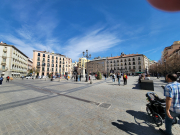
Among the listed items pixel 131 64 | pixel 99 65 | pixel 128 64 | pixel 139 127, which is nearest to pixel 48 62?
pixel 99 65

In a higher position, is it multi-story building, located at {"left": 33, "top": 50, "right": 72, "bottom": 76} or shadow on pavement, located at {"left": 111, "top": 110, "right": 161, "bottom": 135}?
multi-story building, located at {"left": 33, "top": 50, "right": 72, "bottom": 76}

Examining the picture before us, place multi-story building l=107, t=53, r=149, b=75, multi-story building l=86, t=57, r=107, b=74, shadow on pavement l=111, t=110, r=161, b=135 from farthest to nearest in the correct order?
multi-story building l=86, t=57, r=107, b=74
multi-story building l=107, t=53, r=149, b=75
shadow on pavement l=111, t=110, r=161, b=135

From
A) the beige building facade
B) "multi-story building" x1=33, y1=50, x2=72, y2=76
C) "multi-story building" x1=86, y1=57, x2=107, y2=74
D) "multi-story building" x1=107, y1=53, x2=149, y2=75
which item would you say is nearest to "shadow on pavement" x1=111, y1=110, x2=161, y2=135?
"multi-story building" x1=33, y1=50, x2=72, y2=76

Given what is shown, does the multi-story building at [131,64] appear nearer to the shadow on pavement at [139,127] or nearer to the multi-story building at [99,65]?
the multi-story building at [99,65]

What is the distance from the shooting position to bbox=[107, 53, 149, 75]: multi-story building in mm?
50594

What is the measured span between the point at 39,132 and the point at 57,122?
56cm

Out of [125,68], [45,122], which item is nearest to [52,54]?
[125,68]

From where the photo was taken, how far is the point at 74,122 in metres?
2.72

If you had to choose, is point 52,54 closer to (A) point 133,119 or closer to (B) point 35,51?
(B) point 35,51

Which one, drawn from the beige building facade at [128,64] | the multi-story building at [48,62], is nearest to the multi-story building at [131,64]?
the beige building facade at [128,64]

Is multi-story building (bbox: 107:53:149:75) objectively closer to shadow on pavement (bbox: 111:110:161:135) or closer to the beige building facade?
the beige building facade

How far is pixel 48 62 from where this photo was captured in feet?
168

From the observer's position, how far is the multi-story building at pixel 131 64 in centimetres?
5059

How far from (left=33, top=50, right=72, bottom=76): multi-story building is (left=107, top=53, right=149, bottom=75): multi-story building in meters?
36.5
